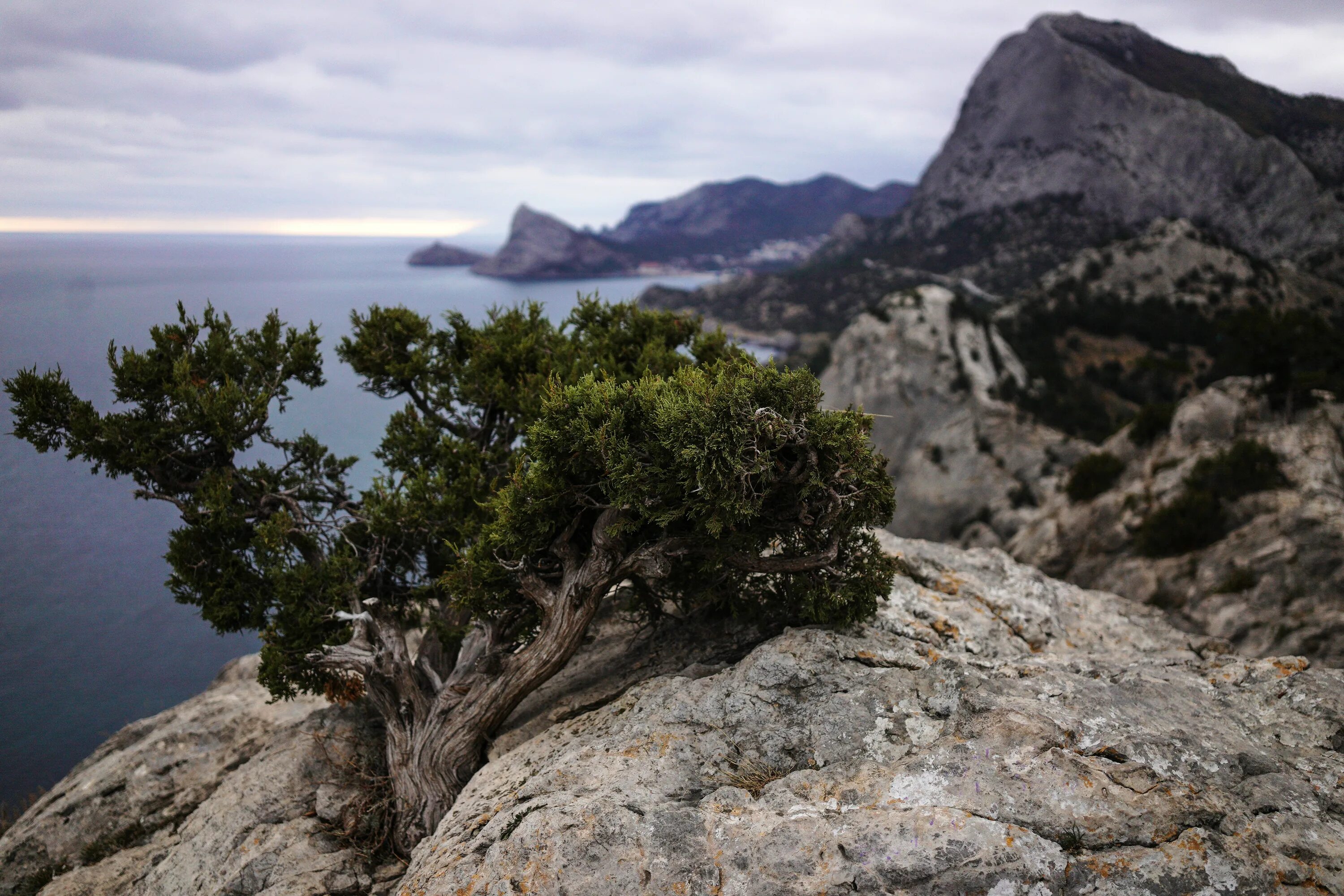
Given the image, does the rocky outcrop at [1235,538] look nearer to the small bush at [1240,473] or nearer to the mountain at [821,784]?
the small bush at [1240,473]

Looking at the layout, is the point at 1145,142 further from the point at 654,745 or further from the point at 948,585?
the point at 654,745

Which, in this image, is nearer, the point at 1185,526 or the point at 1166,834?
the point at 1166,834

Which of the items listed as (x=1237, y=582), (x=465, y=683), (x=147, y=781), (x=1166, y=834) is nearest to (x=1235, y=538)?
(x=1237, y=582)

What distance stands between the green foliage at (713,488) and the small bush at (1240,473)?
2341 cm

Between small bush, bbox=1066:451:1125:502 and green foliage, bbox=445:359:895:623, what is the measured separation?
91.9 ft

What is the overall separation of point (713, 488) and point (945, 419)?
53486mm

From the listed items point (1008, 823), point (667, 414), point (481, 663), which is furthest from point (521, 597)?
point (1008, 823)

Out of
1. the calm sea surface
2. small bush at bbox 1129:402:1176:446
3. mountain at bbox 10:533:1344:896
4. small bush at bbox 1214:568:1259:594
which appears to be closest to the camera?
mountain at bbox 10:533:1344:896

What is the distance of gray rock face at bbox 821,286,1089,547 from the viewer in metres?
52.3

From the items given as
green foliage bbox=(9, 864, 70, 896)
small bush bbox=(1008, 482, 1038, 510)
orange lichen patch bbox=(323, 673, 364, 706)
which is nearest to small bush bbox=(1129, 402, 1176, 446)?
small bush bbox=(1008, 482, 1038, 510)

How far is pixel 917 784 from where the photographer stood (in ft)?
25.6

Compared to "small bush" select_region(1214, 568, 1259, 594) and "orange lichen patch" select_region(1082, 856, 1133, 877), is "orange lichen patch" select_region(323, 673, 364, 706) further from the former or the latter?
"small bush" select_region(1214, 568, 1259, 594)

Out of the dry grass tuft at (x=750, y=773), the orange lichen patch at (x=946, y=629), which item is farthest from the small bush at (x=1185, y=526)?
the dry grass tuft at (x=750, y=773)

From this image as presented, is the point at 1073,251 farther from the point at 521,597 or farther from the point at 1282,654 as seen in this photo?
the point at 521,597
